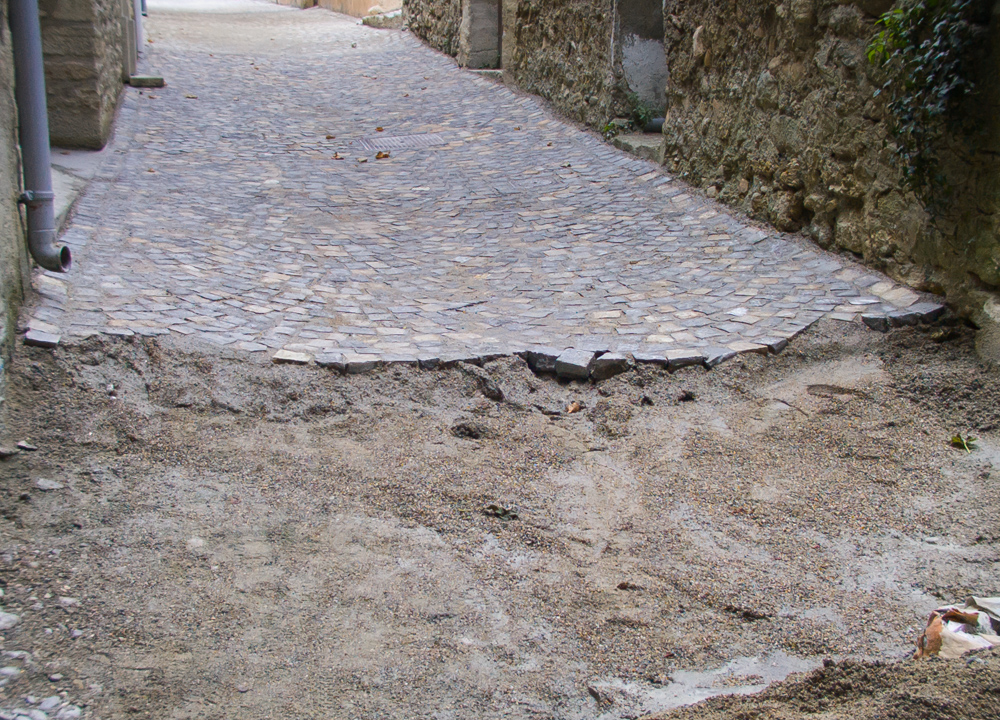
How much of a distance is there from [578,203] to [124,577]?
184 inches

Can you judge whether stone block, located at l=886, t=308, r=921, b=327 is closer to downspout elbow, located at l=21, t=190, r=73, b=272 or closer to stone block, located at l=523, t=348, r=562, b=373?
stone block, located at l=523, t=348, r=562, b=373

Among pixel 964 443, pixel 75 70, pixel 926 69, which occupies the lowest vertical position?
pixel 964 443

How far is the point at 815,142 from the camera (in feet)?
17.3

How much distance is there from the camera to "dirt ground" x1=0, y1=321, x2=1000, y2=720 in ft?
7.50

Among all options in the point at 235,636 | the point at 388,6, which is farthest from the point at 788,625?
the point at 388,6

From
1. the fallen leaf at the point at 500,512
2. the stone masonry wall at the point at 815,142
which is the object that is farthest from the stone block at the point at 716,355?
the fallen leaf at the point at 500,512

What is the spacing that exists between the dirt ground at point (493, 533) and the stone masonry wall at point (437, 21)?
8.62 metres

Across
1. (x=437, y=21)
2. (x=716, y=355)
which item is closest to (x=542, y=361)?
(x=716, y=355)

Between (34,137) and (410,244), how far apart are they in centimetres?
235

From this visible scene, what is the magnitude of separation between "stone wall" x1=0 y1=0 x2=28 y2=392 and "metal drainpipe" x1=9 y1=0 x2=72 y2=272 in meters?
0.07

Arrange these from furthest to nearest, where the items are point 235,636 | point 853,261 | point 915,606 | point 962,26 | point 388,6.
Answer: point 388,6
point 853,261
point 962,26
point 915,606
point 235,636

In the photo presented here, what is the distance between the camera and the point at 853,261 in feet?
16.5

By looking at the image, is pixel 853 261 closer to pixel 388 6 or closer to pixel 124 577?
pixel 124 577

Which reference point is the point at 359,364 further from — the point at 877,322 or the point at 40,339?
the point at 877,322
